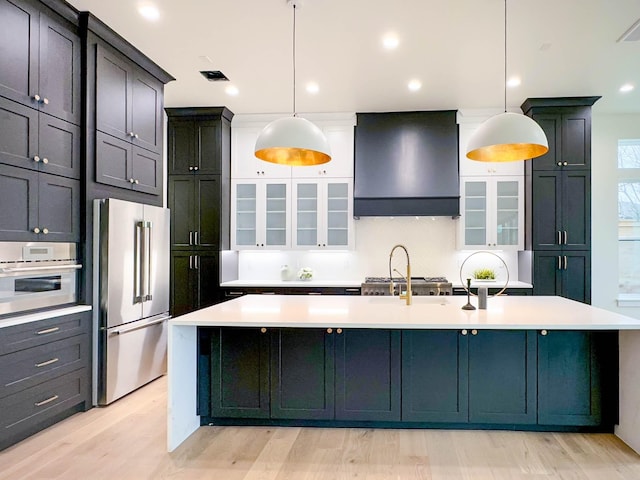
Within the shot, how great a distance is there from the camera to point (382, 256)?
19.1ft

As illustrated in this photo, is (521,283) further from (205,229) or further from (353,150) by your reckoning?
(205,229)

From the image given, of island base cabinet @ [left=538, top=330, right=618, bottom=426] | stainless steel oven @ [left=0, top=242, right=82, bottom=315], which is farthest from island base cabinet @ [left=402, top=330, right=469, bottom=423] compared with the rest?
stainless steel oven @ [left=0, top=242, right=82, bottom=315]

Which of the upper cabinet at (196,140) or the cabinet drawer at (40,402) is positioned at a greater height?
the upper cabinet at (196,140)

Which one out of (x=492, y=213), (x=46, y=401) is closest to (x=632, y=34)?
(x=492, y=213)

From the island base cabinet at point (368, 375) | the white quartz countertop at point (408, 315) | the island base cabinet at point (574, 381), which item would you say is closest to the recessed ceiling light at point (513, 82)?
the white quartz countertop at point (408, 315)

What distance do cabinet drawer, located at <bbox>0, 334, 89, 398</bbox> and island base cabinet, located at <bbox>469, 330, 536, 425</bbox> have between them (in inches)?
112

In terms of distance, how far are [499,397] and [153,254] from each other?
3124 mm

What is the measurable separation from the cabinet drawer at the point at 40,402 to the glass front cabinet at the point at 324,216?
115 inches

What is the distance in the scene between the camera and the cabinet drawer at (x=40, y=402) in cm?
271

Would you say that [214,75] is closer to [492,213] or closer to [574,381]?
[492,213]

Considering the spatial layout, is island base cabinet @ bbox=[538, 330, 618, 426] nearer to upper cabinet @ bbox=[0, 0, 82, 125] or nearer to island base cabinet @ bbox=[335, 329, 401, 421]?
island base cabinet @ bbox=[335, 329, 401, 421]

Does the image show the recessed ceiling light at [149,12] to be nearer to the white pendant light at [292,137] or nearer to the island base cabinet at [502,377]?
the white pendant light at [292,137]

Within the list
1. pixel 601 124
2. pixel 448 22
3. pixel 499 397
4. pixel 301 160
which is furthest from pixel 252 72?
pixel 601 124

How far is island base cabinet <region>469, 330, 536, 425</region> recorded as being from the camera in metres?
2.85
